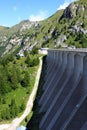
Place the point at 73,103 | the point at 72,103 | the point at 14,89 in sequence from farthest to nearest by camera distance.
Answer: the point at 14,89 → the point at 72,103 → the point at 73,103

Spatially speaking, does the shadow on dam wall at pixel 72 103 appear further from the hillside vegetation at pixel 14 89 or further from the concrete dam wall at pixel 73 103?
the hillside vegetation at pixel 14 89

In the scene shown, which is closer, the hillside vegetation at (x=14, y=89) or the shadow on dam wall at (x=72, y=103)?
the shadow on dam wall at (x=72, y=103)

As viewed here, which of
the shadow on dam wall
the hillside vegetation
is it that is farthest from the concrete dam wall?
the hillside vegetation

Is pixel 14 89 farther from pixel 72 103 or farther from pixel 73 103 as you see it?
pixel 73 103

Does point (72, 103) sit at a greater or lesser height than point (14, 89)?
greater

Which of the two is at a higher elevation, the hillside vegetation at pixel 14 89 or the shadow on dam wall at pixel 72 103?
the shadow on dam wall at pixel 72 103

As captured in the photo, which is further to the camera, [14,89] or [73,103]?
[14,89]

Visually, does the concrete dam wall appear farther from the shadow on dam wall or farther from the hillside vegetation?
the hillside vegetation

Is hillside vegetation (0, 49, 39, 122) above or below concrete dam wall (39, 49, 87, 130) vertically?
below

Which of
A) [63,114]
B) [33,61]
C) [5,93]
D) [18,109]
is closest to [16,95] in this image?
[5,93]

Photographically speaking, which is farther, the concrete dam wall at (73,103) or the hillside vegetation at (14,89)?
the hillside vegetation at (14,89)

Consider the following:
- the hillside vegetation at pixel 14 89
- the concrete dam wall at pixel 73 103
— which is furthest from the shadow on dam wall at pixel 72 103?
the hillside vegetation at pixel 14 89

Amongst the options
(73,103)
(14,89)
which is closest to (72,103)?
(73,103)

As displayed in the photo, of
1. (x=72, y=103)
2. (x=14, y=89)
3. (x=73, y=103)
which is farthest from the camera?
(x=14, y=89)
